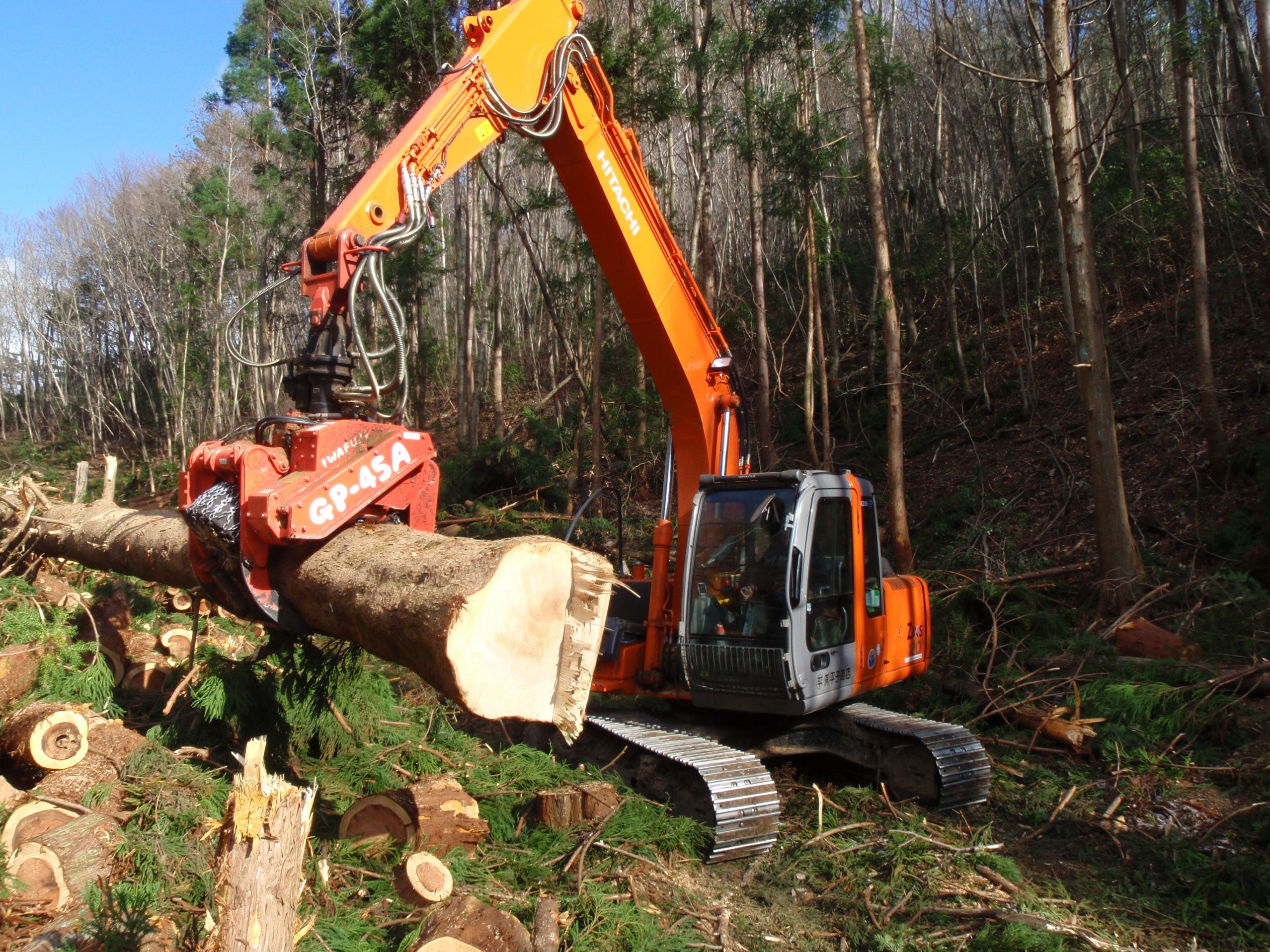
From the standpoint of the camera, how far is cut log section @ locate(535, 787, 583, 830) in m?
5.06

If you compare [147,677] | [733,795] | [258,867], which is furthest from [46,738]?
[733,795]

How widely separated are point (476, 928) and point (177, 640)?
16.0ft

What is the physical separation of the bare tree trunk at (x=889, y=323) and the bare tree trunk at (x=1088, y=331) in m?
1.94

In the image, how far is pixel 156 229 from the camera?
32.2m

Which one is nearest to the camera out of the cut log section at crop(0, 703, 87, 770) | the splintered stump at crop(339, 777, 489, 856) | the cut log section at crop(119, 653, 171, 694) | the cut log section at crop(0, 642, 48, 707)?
the splintered stump at crop(339, 777, 489, 856)

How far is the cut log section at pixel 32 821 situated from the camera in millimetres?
3994

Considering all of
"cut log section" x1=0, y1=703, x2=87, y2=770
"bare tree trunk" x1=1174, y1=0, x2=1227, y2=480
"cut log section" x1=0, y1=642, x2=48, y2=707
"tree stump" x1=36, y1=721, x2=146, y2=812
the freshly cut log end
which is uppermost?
"bare tree trunk" x1=1174, y1=0, x2=1227, y2=480

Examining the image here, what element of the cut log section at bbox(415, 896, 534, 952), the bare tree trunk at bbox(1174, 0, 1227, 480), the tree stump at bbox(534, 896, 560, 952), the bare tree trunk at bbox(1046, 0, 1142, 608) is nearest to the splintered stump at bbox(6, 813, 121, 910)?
the cut log section at bbox(415, 896, 534, 952)

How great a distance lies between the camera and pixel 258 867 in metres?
2.91

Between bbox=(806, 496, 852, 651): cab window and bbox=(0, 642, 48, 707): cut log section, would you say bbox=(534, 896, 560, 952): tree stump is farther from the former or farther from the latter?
bbox=(0, 642, 48, 707): cut log section

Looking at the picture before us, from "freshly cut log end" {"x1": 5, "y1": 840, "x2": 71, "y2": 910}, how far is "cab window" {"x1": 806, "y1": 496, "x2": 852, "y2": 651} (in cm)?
383

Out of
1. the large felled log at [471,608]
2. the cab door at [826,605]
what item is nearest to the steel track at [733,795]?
the cab door at [826,605]

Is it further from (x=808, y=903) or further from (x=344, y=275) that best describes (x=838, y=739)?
(x=344, y=275)

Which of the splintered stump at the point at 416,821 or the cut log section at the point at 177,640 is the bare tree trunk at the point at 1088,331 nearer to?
the splintered stump at the point at 416,821
